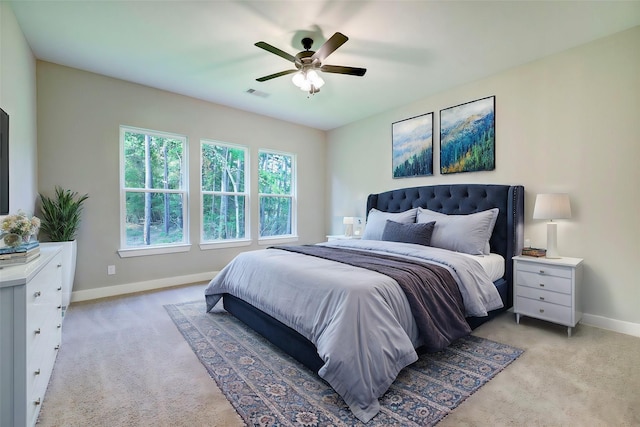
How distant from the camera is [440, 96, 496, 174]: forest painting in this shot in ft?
11.8

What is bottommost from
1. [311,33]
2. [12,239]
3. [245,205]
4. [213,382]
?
[213,382]

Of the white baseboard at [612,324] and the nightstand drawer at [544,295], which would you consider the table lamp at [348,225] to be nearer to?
the nightstand drawer at [544,295]

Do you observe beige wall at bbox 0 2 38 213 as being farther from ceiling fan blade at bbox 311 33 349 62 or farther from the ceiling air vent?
ceiling fan blade at bbox 311 33 349 62

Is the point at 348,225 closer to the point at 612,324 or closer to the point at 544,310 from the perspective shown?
the point at 544,310

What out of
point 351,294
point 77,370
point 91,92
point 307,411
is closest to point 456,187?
point 351,294

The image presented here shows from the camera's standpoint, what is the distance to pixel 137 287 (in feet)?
13.2

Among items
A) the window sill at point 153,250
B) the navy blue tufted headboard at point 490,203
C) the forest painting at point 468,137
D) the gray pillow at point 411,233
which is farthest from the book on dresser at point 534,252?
the window sill at point 153,250

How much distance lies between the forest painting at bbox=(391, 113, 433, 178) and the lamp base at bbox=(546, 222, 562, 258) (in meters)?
1.62

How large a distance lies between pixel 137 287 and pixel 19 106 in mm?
2386

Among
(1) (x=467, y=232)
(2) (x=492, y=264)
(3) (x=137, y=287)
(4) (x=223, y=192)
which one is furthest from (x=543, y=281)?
(3) (x=137, y=287)

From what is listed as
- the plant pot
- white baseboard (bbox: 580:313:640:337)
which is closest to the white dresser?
the plant pot

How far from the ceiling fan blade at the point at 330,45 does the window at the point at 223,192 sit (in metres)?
2.72

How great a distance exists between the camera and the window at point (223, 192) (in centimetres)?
472

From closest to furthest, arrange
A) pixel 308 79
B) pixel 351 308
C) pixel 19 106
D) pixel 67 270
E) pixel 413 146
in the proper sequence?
1. pixel 351 308
2. pixel 19 106
3. pixel 308 79
4. pixel 67 270
5. pixel 413 146
